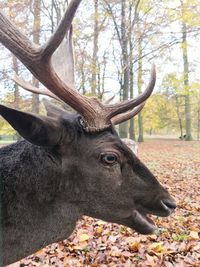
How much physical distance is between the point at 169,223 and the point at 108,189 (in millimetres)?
3236

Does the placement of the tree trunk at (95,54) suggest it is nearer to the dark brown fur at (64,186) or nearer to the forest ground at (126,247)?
the forest ground at (126,247)

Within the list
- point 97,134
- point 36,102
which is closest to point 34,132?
point 97,134

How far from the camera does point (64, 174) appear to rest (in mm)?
2734

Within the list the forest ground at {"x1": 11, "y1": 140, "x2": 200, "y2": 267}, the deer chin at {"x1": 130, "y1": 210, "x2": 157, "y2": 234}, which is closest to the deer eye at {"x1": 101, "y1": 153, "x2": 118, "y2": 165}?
the deer chin at {"x1": 130, "y1": 210, "x2": 157, "y2": 234}

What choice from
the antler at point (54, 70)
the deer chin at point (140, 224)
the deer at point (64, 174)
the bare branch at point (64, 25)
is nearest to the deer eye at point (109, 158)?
the deer at point (64, 174)

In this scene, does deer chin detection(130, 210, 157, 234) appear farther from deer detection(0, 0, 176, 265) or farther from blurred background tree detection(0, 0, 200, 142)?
blurred background tree detection(0, 0, 200, 142)

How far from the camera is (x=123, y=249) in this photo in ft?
15.0

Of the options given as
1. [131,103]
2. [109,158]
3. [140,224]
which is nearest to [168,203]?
[140,224]

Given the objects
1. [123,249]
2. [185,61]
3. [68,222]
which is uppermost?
[185,61]

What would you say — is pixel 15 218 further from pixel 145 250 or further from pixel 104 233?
pixel 104 233

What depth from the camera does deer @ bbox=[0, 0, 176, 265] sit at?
2602 mm

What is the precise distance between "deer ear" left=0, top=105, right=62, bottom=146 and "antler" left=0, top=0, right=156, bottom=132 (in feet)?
0.84

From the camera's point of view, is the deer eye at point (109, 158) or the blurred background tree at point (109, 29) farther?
the blurred background tree at point (109, 29)

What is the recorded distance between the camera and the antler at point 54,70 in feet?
8.50
